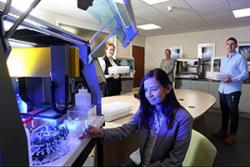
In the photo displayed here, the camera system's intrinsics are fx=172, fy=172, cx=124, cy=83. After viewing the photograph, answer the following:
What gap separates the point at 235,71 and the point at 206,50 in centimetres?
352

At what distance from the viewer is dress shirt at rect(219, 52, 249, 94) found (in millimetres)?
2572

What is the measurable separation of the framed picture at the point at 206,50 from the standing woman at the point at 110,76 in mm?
4222

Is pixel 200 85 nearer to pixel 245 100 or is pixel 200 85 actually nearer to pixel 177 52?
pixel 245 100

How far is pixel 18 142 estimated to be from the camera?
42 centimetres

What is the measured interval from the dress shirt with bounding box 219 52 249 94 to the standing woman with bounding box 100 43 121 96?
5.60 ft

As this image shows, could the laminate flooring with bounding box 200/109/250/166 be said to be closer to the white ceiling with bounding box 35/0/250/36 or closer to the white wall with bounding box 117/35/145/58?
the white ceiling with bounding box 35/0/250/36

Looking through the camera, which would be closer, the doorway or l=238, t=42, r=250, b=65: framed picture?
l=238, t=42, r=250, b=65: framed picture

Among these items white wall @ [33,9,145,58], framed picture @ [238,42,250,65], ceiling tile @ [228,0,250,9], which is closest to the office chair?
white wall @ [33,9,145,58]

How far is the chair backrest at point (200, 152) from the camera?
928mm

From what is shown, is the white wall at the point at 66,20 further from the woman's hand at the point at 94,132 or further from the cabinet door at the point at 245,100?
the cabinet door at the point at 245,100

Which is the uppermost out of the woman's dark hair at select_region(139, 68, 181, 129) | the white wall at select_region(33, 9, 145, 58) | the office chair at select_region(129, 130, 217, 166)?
the white wall at select_region(33, 9, 145, 58)

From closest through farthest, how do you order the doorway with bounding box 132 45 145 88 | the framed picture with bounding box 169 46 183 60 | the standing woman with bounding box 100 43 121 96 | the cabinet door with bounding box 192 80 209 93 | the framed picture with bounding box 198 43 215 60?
the standing woman with bounding box 100 43 121 96
the cabinet door with bounding box 192 80 209 93
the framed picture with bounding box 198 43 215 60
the framed picture with bounding box 169 46 183 60
the doorway with bounding box 132 45 145 88

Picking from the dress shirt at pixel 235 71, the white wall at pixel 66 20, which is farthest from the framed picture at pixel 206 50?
the dress shirt at pixel 235 71

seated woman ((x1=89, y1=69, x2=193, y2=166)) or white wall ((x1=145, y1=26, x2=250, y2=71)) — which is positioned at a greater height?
white wall ((x1=145, y1=26, x2=250, y2=71))
